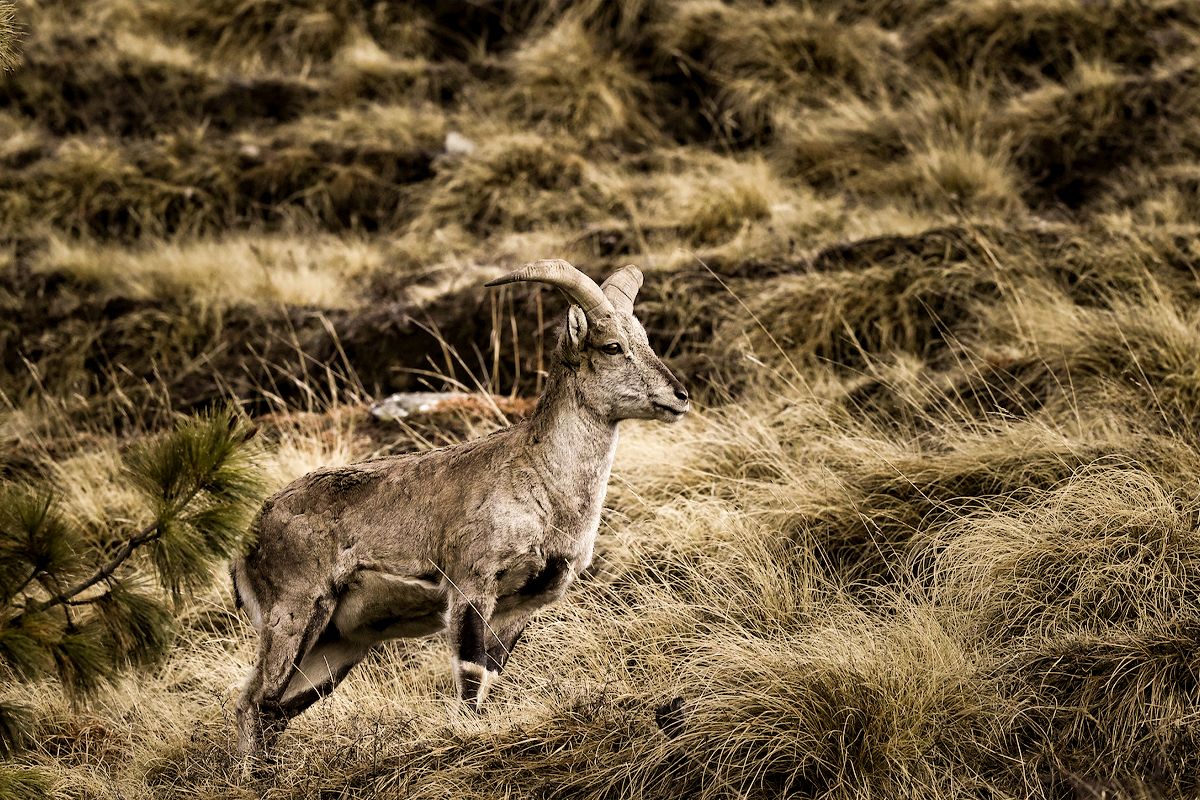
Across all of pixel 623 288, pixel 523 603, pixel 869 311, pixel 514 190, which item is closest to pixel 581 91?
pixel 514 190

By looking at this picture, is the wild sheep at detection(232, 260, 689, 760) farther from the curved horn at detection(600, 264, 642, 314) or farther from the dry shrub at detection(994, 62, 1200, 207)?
the dry shrub at detection(994, 62, 1200, 207)

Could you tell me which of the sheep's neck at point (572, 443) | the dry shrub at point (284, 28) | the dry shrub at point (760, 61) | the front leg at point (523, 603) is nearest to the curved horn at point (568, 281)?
the sheep's neck at point (572, 443)

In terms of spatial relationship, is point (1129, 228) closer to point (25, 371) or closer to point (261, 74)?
point (25, 371)

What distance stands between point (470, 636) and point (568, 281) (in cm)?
127

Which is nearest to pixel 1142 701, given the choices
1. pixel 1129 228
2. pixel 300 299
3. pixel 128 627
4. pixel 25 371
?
pixel 128 627

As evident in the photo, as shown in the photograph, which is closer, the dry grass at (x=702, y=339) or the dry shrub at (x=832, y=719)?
the dry shrub at (x=832, y=719)

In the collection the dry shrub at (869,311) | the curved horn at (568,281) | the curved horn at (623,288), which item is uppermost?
the curved horn at (568,281)

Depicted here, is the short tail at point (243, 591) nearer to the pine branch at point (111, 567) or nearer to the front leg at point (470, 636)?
the pine branch at point (111, 567)

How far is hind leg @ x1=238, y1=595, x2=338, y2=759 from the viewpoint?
13.6ft

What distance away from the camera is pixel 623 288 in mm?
4363

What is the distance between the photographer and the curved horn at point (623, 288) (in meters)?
4.27

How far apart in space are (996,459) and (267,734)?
3.64 metres

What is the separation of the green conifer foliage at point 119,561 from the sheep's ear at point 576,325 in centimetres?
118

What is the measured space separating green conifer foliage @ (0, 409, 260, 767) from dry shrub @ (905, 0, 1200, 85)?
9.72 meters
